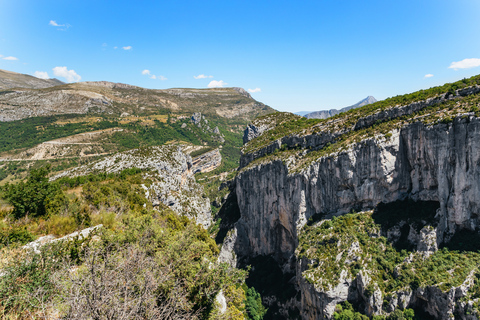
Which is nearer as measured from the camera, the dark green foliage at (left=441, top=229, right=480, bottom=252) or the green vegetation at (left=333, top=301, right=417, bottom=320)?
the green vegetation at (left=333, top=301, right=417, bottom=320)

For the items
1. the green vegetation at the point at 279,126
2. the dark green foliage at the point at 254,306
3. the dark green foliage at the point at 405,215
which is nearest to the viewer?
the dark green foliage at the point at 405,215

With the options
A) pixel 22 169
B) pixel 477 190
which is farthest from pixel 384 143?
pixel 22 169

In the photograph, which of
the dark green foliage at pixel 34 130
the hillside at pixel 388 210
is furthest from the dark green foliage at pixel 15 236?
the dark green foliage at pixel 34 130

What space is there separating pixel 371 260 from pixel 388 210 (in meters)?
7.94

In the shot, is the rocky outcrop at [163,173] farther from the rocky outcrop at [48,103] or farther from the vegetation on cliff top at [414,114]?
the rocky outcrop at [48,103]

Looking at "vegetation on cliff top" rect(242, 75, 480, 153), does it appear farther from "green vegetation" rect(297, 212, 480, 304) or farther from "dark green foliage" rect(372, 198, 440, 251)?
"green vegetation" rect(297, 212, 480, 304)

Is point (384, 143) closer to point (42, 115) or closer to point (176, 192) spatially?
point (176, 192)

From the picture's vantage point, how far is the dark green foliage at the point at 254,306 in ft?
119

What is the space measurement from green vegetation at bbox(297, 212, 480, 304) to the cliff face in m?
1.77

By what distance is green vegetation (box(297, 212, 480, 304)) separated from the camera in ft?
80.5

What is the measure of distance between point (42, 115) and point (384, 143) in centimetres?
16200

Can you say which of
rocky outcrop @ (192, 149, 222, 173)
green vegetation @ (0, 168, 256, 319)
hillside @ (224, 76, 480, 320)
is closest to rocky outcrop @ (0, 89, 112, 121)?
rocky outcrop @ (192, 149, 222, 173)

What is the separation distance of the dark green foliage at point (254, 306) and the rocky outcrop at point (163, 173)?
20.4 meters

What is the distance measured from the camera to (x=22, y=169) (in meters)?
75.1
